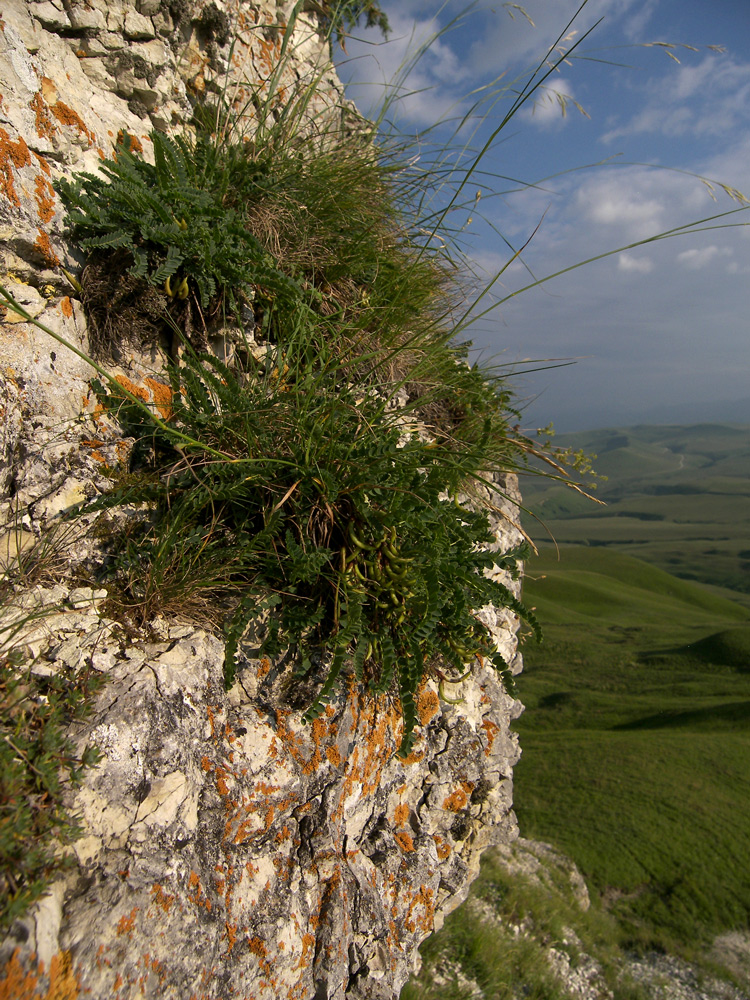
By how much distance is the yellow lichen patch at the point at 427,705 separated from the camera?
12.4 feet

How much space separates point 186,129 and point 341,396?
3.02 m

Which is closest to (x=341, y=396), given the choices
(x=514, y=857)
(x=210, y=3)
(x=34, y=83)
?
(x=34, y=83)

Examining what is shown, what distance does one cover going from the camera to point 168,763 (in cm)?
257

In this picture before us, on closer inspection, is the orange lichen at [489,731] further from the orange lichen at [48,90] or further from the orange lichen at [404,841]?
the orange lichen at [48,90]

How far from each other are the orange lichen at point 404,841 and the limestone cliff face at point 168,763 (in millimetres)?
15

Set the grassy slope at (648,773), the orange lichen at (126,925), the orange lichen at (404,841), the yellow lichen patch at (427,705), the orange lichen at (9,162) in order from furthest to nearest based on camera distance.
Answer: the grassy slope at (648,773), the yellow lichen patch at (427,705), the orange lichen at (404,841), the orange lichen at (9,162), the orange lichen at (126,925)

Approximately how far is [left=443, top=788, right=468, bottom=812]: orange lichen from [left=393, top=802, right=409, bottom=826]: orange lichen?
35cm

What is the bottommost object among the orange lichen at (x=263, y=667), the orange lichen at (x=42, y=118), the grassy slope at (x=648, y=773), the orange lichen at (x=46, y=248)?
the grassy slope at (x=648, y=773)

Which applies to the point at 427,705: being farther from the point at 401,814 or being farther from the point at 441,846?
the point at 441,846

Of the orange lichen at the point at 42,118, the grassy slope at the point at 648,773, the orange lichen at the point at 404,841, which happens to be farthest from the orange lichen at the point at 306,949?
the orange lichen at the point at 42,118

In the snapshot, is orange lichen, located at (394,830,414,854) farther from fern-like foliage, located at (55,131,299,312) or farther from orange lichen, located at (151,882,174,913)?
fern-like foliage, located at (55,131,299,312)

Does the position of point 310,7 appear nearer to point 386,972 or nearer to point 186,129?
point 186,129

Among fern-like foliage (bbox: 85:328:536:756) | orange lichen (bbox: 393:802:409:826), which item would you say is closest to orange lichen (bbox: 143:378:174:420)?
fern-like foliage (bbox: 85:328:536:756)

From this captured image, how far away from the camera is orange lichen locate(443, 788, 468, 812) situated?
3.91m
